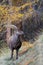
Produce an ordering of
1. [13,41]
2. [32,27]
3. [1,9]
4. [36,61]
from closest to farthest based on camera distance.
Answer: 1. [36,61]
2. [13,41]
3. [1,9]
4. [32,27]

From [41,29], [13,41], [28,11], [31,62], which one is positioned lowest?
[31,62]

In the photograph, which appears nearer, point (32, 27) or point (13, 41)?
point (13, 41)

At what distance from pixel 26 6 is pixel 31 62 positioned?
526 cm

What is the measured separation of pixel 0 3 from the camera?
1115 cm

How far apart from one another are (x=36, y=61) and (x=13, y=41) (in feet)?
3.75

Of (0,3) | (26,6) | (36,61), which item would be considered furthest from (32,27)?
(36,61)

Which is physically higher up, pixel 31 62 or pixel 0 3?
Result: pixel 0 3

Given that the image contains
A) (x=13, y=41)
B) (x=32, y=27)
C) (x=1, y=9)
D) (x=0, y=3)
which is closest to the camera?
(x=13, y=41)

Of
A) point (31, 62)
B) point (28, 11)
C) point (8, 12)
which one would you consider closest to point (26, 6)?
point (28, 11)

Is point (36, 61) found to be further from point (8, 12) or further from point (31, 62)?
point (8, 12)

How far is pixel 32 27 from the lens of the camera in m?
12.0

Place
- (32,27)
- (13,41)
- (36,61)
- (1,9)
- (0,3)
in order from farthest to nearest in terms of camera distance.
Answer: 1. (32,27)
2. (0,3)
3. (1,9)
4. (13,41)
5. (36,61)

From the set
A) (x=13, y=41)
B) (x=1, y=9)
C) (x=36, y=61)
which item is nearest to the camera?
(x=36, y=61)

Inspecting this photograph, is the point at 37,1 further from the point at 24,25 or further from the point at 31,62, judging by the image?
the point at 31,62
